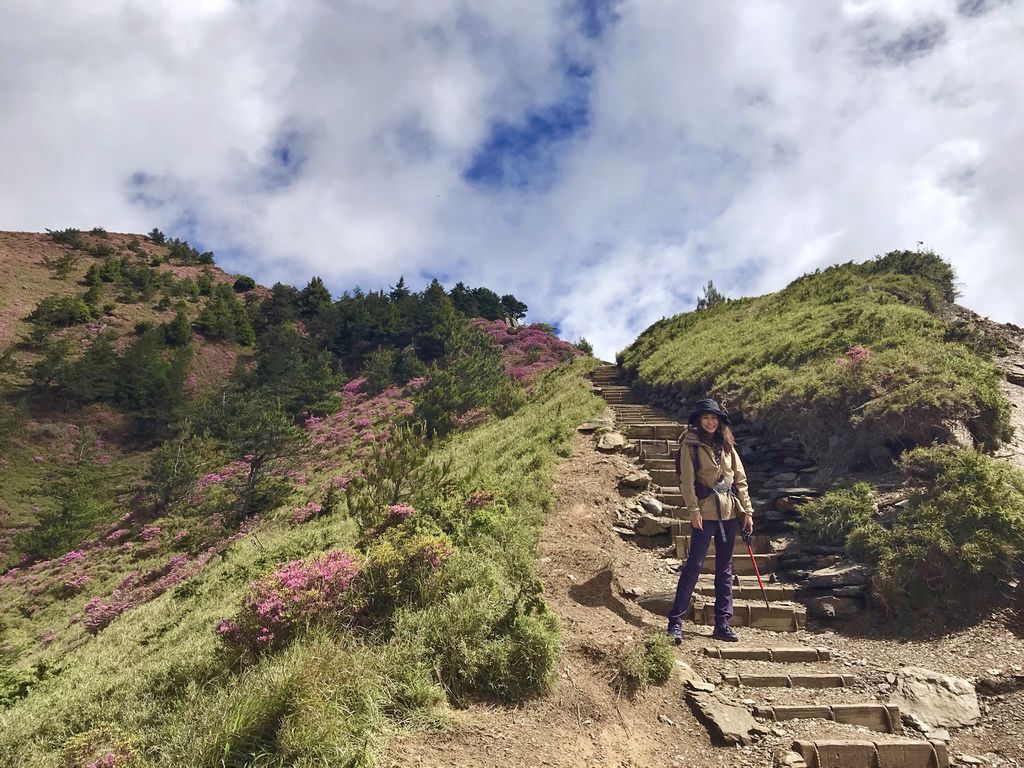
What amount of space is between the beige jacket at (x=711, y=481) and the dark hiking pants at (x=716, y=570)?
151 mm

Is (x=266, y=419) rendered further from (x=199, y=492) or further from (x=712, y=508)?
(x=712, y=508)

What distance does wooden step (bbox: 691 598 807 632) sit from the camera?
645cm

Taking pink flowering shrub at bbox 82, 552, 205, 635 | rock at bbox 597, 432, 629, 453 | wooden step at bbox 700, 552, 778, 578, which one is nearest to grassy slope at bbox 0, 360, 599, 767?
rock at bbox 597, 432, 629, 453

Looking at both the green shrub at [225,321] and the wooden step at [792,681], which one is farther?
the green shrub at [225,321]

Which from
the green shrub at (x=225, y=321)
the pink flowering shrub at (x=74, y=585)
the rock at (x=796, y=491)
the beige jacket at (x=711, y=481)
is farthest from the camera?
the green shrub at (x=225, y=321)

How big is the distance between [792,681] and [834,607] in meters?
1.98

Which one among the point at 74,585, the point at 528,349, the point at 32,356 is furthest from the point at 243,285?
the point at 74,585

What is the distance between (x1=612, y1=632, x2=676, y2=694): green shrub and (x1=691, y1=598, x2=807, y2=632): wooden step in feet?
5.55

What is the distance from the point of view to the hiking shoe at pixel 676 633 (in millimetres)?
5611

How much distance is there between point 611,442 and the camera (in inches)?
469

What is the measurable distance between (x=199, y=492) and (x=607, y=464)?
20.8 metres

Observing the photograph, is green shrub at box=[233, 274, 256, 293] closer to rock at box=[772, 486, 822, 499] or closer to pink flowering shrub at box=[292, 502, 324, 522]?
pink flowering shrub at box=[292, 502, 324, 522]

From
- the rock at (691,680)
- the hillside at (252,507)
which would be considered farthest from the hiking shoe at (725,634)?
the hillside at (252,507)

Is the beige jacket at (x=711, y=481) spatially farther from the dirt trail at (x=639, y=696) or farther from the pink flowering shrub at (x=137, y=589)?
the pink flowering shrub at (x=137, y=589)
